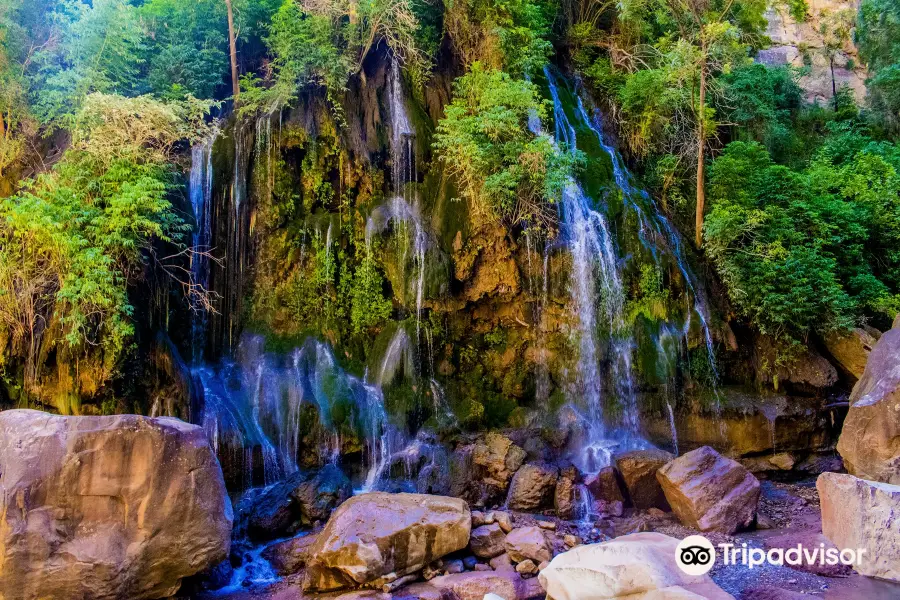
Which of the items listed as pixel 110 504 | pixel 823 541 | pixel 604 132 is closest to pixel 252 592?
pixel 110 504

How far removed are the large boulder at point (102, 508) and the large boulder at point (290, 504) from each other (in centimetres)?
179

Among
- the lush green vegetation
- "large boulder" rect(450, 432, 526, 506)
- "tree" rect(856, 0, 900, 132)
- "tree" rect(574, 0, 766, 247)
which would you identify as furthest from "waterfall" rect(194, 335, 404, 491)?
"tree" rect(856, 0, 900, 132)

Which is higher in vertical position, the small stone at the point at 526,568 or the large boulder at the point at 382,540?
the large boulder at the point at 382,540

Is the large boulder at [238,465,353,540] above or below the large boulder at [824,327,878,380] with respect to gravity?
below

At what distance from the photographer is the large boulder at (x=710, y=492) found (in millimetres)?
8961

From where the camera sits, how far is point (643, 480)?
407 inches

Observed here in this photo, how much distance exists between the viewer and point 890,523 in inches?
260

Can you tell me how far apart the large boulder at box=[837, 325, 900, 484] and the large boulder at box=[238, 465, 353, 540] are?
8.43 metres

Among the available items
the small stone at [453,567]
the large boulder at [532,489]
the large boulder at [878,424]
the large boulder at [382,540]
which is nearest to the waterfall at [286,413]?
the large boulder at [532,489]

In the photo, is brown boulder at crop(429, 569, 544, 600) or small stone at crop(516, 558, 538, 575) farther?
small stone at crop(516, 558, 538, 575)

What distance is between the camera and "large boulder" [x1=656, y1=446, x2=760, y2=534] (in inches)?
353

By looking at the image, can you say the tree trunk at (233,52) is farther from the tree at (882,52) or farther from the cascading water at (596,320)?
the tree at (882,52)

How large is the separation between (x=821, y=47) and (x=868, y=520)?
28.9 meters

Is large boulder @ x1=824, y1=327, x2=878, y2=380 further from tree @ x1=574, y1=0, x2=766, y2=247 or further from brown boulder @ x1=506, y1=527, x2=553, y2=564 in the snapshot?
brown boulder @ x1=506, y1=527, x2=553, y2=564
